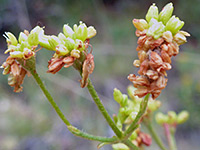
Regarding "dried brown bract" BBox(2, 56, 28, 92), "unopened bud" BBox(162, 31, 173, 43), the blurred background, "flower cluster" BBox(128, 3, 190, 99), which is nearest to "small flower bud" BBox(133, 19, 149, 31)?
"flower cluster" BBox(128, 3, 190, 99)

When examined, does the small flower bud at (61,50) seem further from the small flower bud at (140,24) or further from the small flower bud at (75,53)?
the small flower bud at (140,24)

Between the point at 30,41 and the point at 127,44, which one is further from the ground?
the point at 30,41

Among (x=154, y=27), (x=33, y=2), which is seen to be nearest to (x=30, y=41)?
(x=154, y=27)

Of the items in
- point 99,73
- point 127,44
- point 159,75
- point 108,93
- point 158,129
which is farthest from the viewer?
point 127,44

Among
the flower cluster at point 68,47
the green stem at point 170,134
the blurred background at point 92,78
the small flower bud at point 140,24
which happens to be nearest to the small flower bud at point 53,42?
the flower cluster at point 68,47

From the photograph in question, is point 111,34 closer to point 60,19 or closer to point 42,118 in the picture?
point 60,19

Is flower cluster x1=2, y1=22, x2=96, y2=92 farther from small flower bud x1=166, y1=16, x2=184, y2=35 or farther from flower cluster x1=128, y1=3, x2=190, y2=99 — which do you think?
small flower bud x1=166, y1=16, x2=184, y2=35
